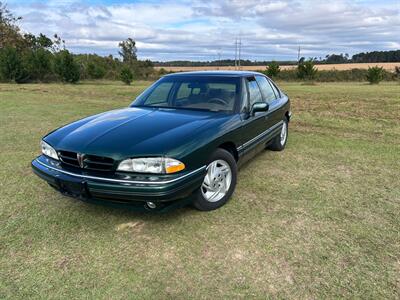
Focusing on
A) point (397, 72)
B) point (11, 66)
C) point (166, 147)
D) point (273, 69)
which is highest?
point (11, 66)

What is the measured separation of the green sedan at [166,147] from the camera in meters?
2.87

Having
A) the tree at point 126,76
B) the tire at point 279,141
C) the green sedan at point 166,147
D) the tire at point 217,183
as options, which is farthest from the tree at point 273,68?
the tire at point 217,183

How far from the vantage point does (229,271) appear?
8.51ft

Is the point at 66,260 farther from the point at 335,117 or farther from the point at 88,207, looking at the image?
the point at 335,117

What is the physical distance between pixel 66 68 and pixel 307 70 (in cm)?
2225

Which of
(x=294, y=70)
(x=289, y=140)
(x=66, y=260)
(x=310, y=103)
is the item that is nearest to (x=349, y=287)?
(x=66, y=260)

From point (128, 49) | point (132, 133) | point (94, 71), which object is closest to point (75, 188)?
point (132, 133)

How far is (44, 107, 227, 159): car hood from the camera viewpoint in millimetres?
2938

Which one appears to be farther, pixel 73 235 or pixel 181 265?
pixel 73 235

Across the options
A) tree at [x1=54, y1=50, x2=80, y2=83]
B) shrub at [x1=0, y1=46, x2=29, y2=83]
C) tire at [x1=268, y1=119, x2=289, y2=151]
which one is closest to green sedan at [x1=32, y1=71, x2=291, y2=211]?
tire at [x1=268, y1=119, x2=289, y2=151]

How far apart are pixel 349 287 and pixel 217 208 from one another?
1547 millimetres

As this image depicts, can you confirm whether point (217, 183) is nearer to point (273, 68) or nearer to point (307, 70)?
point (307, 70)

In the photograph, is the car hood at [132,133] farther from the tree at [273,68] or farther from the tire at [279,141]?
the tree at [273,68]

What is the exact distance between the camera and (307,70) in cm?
3206
